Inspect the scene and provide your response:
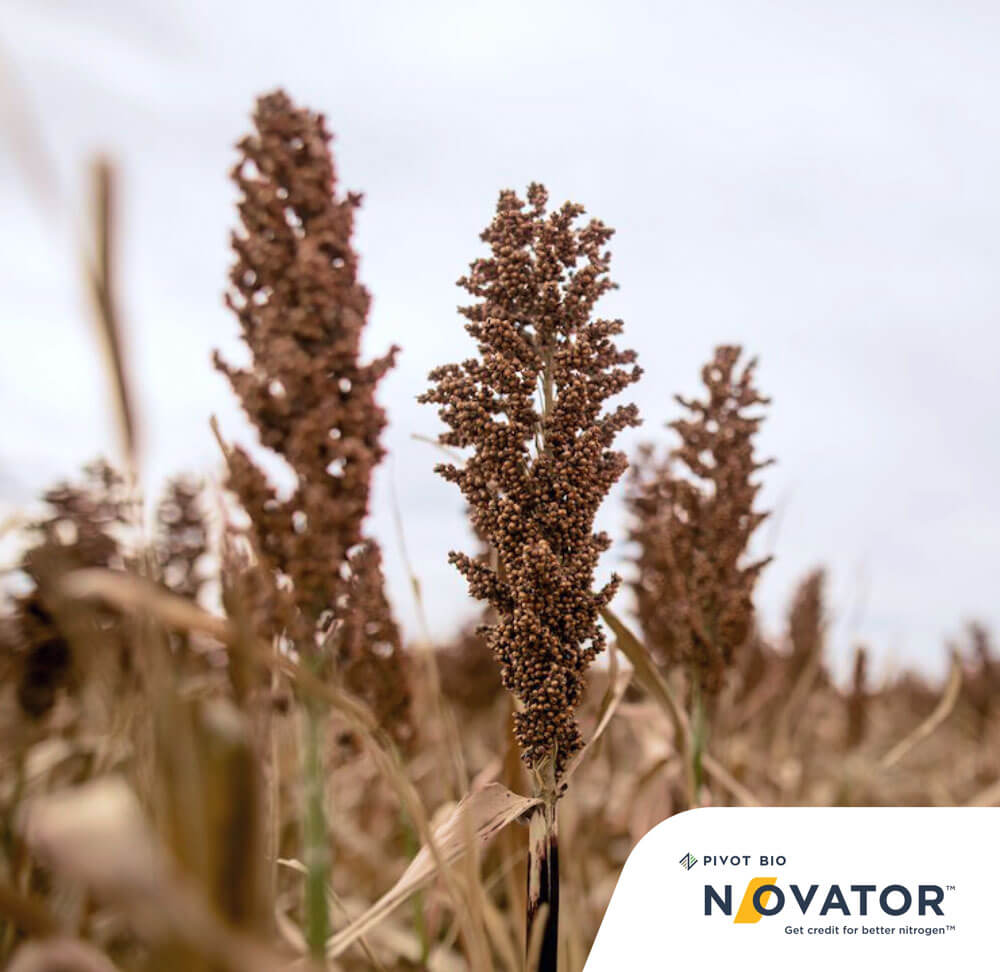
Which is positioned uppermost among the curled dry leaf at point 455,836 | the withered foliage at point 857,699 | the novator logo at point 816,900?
the curled dry leaf at point 455,836

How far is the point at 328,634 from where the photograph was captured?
2.04 m

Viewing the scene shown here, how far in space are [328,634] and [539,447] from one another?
61cm

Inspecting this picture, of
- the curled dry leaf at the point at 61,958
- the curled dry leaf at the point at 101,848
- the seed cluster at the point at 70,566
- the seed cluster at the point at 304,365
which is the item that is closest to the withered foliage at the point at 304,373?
the seed cluster at the point at 304,365

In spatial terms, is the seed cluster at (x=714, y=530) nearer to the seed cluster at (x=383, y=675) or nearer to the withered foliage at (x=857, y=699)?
the seed cluster at (x=383, y=675)

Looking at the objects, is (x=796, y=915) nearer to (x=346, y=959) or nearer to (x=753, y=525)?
(x=753, y=525)

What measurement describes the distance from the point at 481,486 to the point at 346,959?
6.99 ft

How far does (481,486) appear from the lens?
2133 mm

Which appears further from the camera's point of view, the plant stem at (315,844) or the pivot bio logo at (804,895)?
the pivot bio logo at (804,895)

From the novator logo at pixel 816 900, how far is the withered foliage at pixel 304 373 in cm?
99

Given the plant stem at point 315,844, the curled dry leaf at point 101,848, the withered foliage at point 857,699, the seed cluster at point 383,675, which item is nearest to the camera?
the curled dry leaf at point 101,848

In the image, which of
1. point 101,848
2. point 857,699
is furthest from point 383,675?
point 857,699

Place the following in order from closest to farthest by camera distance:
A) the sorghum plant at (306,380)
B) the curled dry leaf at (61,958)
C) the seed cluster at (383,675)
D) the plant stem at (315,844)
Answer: the curled dry leaf at (61,958) → the plant stem at (315,844) → the sorghum plant at (306,380) → the seed cluster at (383,675)

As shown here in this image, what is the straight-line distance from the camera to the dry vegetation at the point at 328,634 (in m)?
1.08

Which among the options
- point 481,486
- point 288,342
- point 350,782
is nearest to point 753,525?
point 481,486
